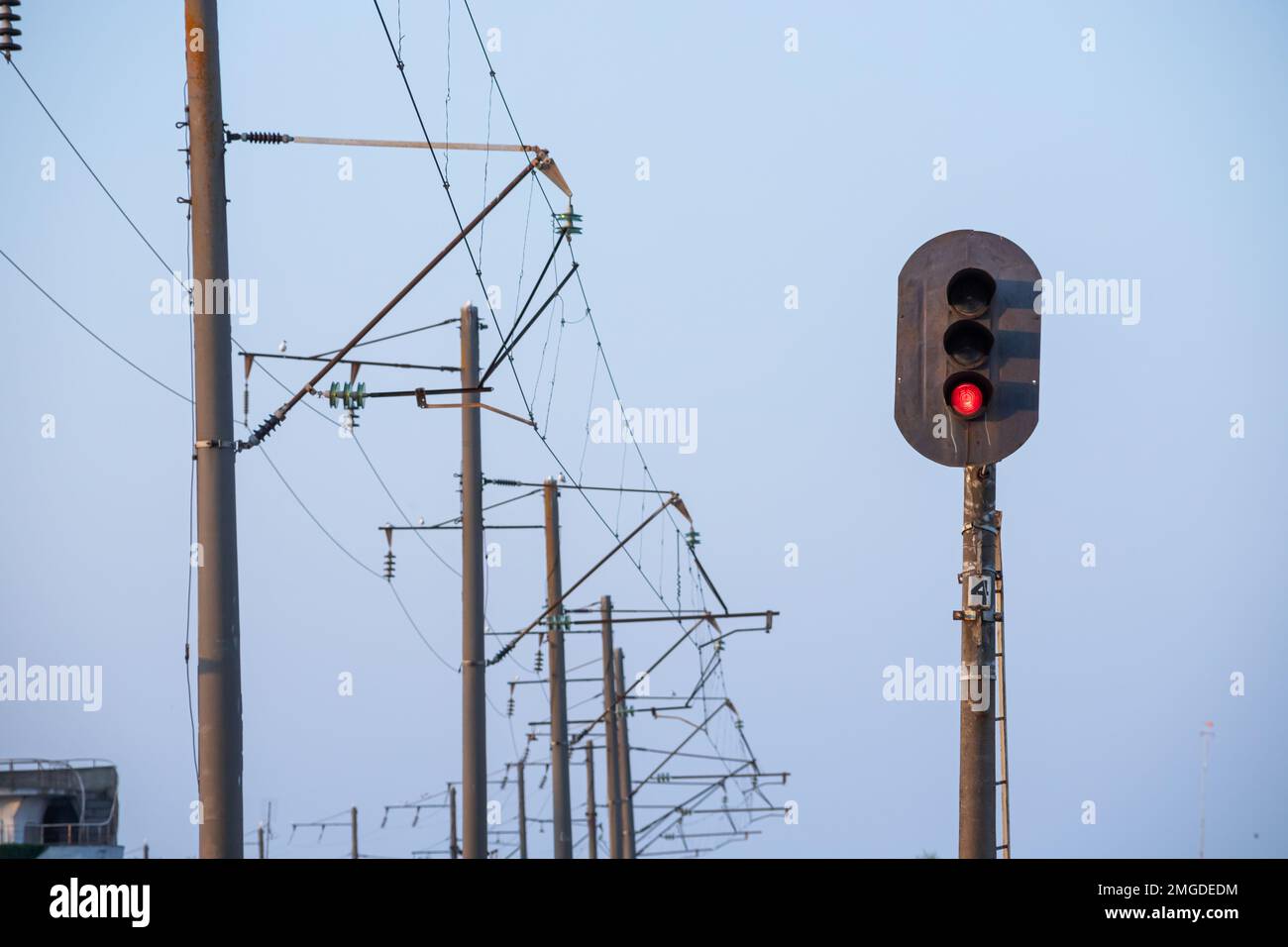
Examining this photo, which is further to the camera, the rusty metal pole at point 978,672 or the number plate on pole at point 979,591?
the number plate on pole at point 979,591

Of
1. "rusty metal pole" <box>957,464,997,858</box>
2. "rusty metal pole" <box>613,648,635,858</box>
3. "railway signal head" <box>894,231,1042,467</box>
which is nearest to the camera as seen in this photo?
"railway signal head" <box>894,231,1042,467</box>

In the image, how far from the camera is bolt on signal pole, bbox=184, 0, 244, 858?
1173 centimetres

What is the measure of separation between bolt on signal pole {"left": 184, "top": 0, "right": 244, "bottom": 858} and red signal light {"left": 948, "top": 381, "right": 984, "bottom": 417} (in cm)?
532

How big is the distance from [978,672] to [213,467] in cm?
545

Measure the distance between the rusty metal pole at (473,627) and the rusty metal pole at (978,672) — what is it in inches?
496

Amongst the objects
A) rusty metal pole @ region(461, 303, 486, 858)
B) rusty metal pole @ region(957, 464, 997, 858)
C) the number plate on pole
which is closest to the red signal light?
rusty metal pole @ region(957, 464, 997, 858)

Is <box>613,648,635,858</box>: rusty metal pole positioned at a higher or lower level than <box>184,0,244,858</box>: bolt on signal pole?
lower

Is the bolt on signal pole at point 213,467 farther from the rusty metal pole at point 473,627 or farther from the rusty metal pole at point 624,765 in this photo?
the rusty metal pole at point 624,765

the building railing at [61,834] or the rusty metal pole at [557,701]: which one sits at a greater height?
the rusty metal pole at [557,701]

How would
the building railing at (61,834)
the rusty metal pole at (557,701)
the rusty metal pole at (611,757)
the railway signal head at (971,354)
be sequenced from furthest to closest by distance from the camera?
the rusty metal pole at (611,757)
the building railing at (61,834)
the rusty metal pole at (557,701)
the railway signal head at (971,354)

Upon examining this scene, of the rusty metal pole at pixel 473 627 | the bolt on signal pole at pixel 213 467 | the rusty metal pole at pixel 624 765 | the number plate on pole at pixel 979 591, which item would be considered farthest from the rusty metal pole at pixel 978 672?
the rusty metal pole at pixel 624 765

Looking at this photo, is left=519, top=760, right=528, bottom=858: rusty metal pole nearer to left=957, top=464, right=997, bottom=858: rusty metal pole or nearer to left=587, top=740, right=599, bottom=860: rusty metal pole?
left=587, top=740, right=599, bottom=860: rusty metal pole

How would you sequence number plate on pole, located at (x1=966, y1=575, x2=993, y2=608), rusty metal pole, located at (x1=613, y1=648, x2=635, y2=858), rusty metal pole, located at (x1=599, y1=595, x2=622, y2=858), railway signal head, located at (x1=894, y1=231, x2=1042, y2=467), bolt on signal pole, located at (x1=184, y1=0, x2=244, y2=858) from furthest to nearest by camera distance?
1. rusty metal pole, located at (x1=613, y1=648, x2=635, y2=858)
2. rusty metal pole, located at (x1=599, y1=595, x2=622, y2=858)
3. bolt on signal pole, located at (x1=184, y1=0, x2=244, y2=858)
4. number plate on pole, located at (x1=966, y1=575, x2=993, y2=608)
5. railway signal head, located at (x1=894, y1=231, x2=1042, y2=467)

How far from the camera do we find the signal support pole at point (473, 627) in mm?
21469
